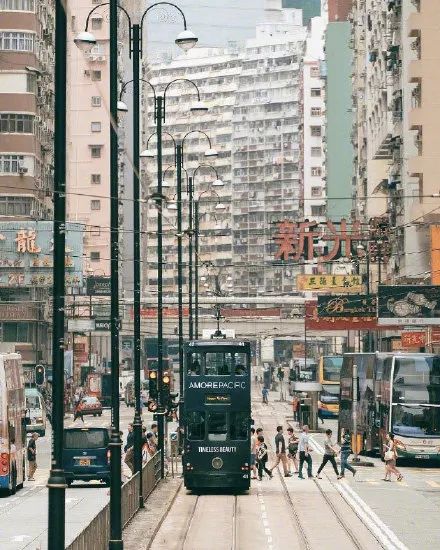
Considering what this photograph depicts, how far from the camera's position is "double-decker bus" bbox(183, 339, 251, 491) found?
147ft

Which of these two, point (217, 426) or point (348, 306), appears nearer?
point (217, 426)

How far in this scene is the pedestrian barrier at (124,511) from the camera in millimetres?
23906

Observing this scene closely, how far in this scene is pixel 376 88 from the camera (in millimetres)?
102250

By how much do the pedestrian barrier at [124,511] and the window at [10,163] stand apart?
50.2m

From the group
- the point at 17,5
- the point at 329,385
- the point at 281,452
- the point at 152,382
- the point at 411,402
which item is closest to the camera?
the point at 152,382

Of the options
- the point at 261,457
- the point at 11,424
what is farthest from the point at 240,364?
the point at 261,457

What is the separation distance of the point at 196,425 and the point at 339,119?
12366cm

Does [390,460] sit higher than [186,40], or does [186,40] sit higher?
[186,40]

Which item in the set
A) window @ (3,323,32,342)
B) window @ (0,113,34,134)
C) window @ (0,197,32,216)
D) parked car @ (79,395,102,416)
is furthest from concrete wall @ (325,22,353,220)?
window @ (0,113,34,134)

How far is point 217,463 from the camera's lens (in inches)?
1785

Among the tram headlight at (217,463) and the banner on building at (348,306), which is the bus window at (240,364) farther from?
the banner on building at (348,306)

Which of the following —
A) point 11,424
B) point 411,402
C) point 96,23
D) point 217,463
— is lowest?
point 217,463

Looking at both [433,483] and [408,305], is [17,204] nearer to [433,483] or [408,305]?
[408,305]

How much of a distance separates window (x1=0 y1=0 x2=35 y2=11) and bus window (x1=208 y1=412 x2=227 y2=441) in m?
56.1
